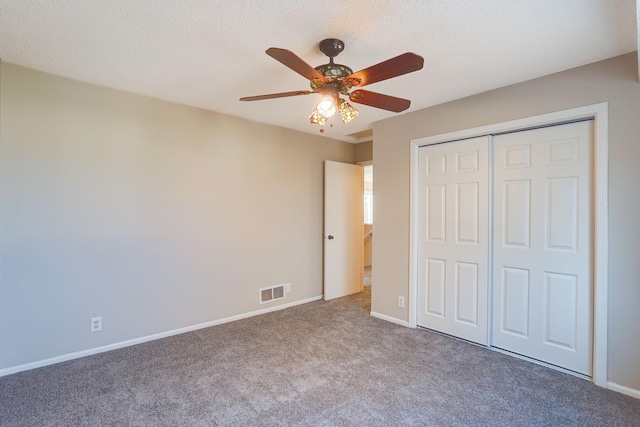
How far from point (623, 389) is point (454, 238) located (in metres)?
1.56

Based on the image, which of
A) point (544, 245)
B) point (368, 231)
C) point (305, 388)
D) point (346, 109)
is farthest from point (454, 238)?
point (368, 231)

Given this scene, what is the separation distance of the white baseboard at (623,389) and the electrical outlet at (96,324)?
403cm

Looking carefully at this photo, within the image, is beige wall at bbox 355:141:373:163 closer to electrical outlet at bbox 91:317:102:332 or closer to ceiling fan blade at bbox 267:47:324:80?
ceiling fan blade at bbox 267:47:324:80

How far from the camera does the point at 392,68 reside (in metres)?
1.66

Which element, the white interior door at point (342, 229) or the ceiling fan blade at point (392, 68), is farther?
the white interior door at point (342, 229)

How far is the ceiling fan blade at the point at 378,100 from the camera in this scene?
6.52 feet

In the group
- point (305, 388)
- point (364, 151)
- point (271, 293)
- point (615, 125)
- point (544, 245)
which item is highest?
point (364, 151)

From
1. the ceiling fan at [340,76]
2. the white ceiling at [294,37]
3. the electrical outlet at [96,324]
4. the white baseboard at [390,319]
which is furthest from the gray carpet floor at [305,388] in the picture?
the white ceiling at [294,37]

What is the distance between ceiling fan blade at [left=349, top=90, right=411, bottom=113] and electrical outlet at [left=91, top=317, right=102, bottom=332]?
282cm

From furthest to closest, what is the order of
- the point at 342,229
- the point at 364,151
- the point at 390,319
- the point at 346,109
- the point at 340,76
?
1. the point at 364,151
2. the point at 342,229
3. the point at 390,319
4. the point at 346,109
5. the point at 340,76

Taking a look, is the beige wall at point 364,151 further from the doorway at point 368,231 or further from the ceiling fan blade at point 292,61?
the ceiling fan blade at point 292,61

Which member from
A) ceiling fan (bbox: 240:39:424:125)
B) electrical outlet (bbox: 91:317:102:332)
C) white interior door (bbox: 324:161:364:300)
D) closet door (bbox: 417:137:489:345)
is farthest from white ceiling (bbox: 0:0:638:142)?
electrical outlet (bbox: 91:317:102:332)

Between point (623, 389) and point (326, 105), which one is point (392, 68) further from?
point (623, 389)

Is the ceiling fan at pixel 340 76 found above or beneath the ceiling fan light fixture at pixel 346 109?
above
